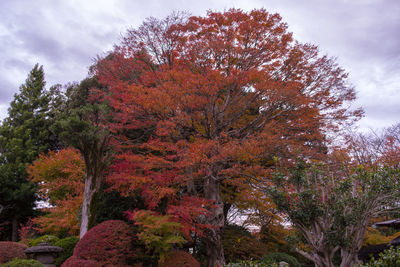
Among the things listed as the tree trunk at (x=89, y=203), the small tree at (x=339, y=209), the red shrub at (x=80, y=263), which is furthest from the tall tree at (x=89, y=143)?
the small tree at (x=339, y=209)

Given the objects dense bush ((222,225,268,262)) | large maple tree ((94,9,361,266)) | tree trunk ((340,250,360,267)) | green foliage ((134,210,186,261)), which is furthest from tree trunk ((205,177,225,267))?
tree trunk ((340,250,360,267))

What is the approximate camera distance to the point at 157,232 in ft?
33.0

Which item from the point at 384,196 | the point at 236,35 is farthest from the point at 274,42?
the point at 384,196

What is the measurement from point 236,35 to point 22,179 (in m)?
19.9

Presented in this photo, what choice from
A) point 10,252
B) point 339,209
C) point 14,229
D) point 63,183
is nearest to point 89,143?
point 10,252

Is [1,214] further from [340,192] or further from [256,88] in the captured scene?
[340,192]

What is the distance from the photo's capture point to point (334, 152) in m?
15.5

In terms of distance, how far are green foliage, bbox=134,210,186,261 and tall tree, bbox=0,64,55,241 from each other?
1622cm

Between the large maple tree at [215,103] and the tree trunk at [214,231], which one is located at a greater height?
the large maple tree at [215,103]

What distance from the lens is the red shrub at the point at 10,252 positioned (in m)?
11.8

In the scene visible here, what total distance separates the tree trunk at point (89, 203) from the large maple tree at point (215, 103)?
844 mm

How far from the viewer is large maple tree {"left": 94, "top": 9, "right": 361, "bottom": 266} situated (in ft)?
36.7

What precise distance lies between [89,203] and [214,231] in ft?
16.3

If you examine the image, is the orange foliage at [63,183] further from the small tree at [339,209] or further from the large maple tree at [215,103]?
the small tree at [339,209]
